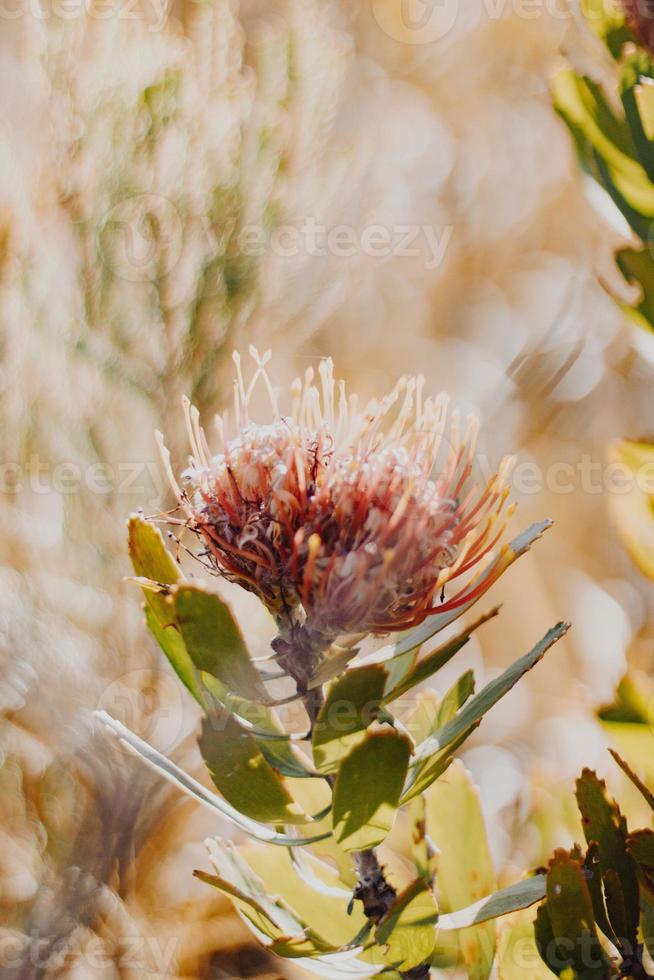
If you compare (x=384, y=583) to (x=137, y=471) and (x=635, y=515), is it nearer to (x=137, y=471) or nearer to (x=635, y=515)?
(x=635, y=515)

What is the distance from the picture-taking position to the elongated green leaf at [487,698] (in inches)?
12.6

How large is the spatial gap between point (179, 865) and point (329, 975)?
675 mm

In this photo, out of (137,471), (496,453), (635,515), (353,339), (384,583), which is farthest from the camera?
(353,339)

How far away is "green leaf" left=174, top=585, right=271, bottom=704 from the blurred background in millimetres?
281

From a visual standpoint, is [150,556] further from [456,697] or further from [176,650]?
[456,697]

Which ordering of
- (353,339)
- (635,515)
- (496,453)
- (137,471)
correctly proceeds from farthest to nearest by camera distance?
(353,339) < (496,453) < (137,471) < (635,515)

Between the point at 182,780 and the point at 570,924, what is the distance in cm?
16

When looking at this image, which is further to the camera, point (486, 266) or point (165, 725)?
point (486, 266)

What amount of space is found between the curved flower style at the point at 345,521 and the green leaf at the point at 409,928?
0.32 ft

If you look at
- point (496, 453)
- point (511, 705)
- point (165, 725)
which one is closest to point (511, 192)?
point (496, 453)

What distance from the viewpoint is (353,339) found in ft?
4.36

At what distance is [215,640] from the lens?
305mm
